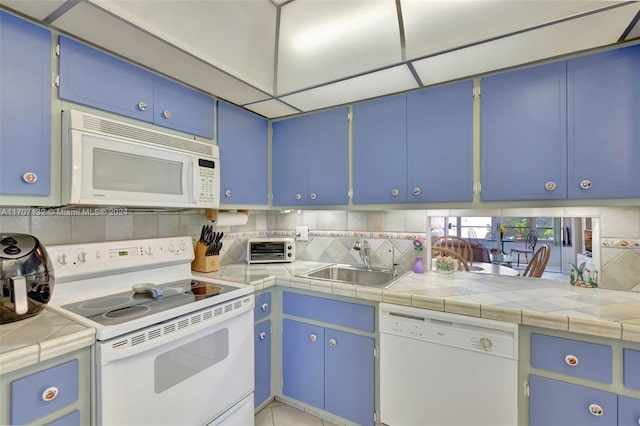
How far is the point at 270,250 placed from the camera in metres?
2.42

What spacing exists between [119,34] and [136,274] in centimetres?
122

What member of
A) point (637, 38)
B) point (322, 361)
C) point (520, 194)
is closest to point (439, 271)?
point (520, 194)

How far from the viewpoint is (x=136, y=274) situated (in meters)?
1.66

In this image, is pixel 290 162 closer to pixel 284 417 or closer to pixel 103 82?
pixel 103 82

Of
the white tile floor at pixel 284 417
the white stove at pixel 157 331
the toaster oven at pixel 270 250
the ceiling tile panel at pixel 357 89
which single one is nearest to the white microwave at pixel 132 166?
the white stove at pixel 157 331

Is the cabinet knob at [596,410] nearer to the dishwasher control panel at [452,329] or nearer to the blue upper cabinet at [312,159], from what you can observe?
the dishwasher control panel at [452,329]

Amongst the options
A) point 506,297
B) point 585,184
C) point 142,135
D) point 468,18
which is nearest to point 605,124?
point 585,184

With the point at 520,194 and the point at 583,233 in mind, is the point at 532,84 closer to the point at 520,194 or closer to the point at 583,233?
the point at 520,194

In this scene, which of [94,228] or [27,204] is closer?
[27,204]

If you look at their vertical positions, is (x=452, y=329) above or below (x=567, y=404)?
above

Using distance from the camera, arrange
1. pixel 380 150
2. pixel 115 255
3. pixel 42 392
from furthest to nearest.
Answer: pixel 380 150, pixel 115 255, pixel 42 392

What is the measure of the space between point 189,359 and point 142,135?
45.3 inches

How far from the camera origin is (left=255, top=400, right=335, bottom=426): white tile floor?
1.86 metres

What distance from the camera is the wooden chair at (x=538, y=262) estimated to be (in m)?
1.92
